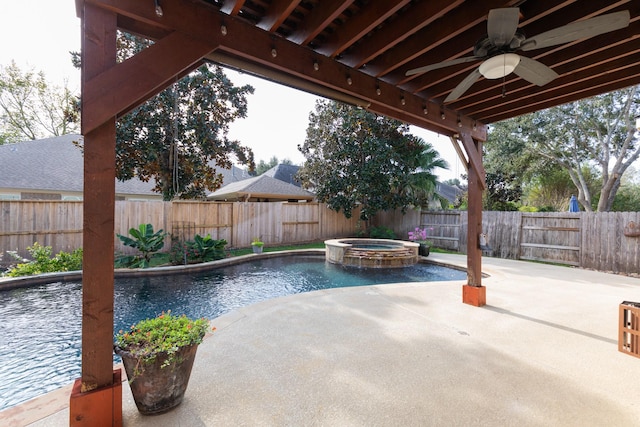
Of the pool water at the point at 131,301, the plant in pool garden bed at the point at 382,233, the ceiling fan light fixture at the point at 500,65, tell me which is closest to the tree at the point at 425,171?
the plant in pool garden bed at the point at 382,233

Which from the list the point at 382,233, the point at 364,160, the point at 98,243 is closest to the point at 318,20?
the point at 98,243

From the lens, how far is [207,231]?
32.2 ft

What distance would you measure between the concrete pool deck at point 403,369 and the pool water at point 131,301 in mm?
1090

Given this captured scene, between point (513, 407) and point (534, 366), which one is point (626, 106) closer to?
point (534, 366)

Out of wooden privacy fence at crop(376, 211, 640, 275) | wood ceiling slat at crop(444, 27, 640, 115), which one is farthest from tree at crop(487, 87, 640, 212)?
wood ceiling slat at crop(444, 27, 640, 115)

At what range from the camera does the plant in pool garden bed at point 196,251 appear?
7.70 m

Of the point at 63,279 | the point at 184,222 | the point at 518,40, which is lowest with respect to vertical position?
the point at 63,279

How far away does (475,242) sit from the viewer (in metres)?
4.41

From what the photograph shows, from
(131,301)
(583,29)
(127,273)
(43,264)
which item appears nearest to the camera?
(583,29)

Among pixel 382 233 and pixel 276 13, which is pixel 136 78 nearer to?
pixel 276 13

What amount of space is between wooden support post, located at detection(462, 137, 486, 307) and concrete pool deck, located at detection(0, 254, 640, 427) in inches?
9.8

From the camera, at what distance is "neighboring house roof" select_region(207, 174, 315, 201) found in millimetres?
12734

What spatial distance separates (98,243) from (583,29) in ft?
11.8

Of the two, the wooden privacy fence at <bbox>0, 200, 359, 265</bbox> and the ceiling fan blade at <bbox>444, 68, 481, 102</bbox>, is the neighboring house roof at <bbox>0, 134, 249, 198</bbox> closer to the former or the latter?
the wooden privacy fence at <bbox>0, 200, 359, 265</bbox>
